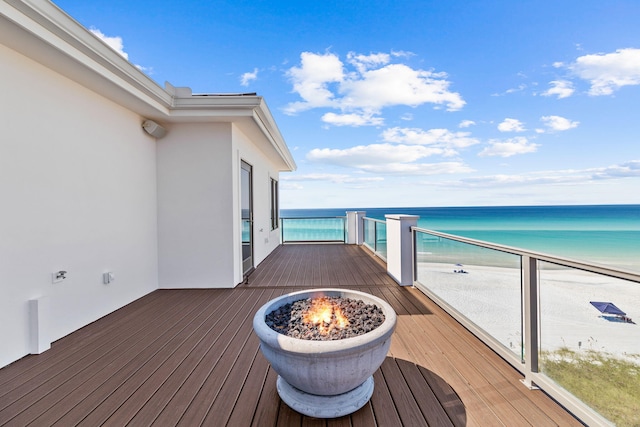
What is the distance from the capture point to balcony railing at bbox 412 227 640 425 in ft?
4.86

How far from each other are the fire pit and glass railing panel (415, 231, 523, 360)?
1.17 m

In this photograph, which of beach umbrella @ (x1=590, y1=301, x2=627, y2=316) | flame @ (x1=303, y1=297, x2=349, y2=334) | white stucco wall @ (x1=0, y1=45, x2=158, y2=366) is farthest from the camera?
white stucco wall @ (x1=0, y1=45, x2=158, y2=366)

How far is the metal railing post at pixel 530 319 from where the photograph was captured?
1.82 metres

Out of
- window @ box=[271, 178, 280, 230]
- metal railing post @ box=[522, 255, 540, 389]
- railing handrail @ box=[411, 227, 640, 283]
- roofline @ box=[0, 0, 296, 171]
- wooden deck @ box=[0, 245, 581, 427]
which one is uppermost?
roofline @ box=[0, 0, 296, 171]

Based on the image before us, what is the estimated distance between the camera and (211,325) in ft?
9.61

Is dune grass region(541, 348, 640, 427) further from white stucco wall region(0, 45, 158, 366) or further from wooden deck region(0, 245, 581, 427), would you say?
white stucco wall region(0, 45, 158, 366)

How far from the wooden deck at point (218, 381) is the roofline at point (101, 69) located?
8.49ft

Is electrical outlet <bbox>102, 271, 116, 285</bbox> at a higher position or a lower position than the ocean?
higher

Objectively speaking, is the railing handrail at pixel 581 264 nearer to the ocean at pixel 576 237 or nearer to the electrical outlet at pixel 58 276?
the electrical outlet at pixel 58 276

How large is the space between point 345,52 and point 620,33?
6.66 metres

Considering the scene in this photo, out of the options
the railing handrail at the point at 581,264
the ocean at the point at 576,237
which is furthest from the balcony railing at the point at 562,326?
the ocean at the point at 576,237

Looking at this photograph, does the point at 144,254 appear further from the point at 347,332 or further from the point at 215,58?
the point at 215,58

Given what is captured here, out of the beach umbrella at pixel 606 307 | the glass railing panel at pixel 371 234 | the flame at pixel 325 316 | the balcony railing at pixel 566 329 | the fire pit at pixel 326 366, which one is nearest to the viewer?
the fire pit at pixel 326 366

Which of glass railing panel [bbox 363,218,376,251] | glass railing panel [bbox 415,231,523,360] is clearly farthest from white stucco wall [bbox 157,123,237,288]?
glass railing panel [bbox 363,218,376,251]
